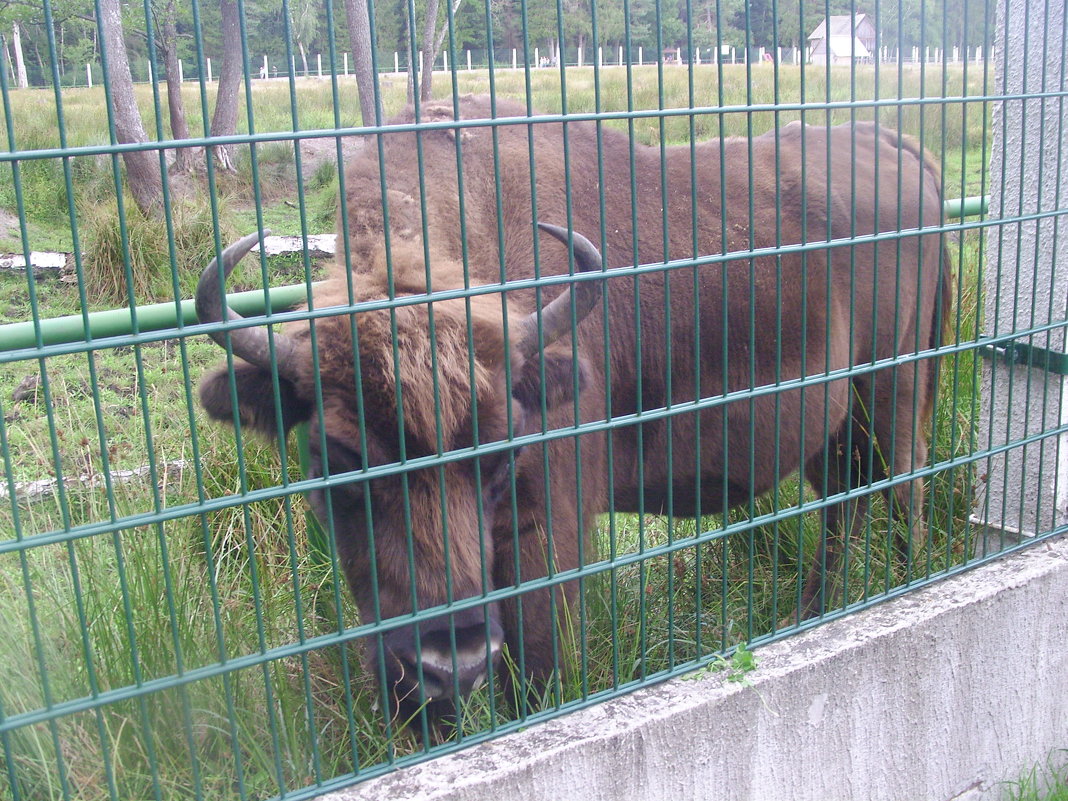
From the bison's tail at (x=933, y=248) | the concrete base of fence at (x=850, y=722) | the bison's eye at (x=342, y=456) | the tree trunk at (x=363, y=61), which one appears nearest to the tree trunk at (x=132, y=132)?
the tree trunk at (x=363, y=61)

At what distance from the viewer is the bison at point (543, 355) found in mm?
2531

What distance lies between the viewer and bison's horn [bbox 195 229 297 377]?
2301mm

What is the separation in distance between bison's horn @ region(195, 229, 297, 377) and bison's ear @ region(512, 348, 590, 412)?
26.5 inches

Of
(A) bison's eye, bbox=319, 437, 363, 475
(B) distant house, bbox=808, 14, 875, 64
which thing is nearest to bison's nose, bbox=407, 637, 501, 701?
(A) bison's eye, bbox=319, 437, 363, 475

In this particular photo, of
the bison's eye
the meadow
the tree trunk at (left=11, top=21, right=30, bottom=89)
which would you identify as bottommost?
the meadow

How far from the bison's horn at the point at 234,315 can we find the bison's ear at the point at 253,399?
0.25ft

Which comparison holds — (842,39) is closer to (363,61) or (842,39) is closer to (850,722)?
(363,61)

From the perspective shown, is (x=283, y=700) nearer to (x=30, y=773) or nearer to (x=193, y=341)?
(x=30, y=773)

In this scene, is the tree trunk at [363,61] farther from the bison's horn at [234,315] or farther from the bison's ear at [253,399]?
the bison's ear at [253,399]

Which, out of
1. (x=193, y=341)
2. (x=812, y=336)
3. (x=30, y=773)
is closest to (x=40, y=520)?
(x=30, y=773)

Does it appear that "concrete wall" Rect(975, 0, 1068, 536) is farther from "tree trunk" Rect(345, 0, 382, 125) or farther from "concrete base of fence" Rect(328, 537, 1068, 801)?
"tree trunk" Rect(345, 0, 382, 125)

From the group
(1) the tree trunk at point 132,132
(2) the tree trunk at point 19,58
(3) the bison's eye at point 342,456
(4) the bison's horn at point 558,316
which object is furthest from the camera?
(1) the tree trunk at point 132,132

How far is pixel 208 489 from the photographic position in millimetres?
4586

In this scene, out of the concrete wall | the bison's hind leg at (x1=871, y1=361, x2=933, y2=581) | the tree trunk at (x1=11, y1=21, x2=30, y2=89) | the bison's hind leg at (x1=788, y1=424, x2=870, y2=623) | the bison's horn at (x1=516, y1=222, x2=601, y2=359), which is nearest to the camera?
the bison's horn at (x1=516, y1=222, x2=601, y2=359)
